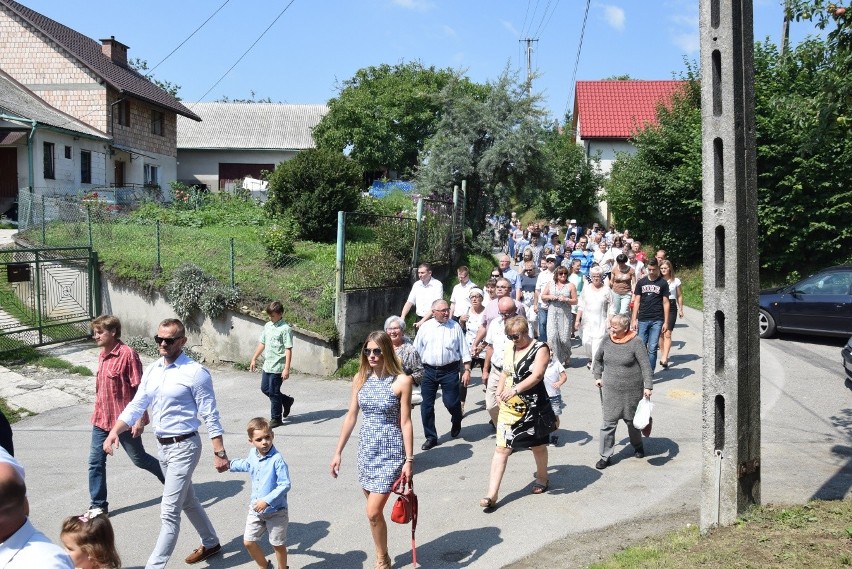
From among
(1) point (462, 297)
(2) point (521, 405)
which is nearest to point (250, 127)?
(1) point (462, 297)

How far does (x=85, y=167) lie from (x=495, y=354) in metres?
25.4

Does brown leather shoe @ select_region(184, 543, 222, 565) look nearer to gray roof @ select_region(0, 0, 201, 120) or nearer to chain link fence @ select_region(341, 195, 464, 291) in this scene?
chain link fence @ select_region(341, 195, 464, 291)

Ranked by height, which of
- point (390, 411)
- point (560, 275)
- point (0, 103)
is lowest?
point (390, 411)

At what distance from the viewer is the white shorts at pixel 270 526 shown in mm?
5367

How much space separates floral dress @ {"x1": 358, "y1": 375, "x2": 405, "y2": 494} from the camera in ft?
18.3

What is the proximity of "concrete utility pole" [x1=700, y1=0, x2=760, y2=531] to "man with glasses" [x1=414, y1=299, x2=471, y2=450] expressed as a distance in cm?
337

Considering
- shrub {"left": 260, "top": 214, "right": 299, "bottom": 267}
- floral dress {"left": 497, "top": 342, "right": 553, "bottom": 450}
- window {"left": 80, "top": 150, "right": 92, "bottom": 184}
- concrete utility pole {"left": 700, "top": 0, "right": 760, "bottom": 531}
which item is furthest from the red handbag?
window {"left": 80, "top": 150, "right": 92, "bottom": 184}

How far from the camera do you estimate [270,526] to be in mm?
5402

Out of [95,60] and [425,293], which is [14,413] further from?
[95,60]

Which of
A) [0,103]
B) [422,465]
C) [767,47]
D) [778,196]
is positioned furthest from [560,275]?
[0,103]

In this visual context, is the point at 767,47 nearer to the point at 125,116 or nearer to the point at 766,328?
the point at 766,328

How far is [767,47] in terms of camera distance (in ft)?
72.5

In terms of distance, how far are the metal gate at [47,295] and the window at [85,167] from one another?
49.2 ft

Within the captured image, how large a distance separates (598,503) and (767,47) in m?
19.3
